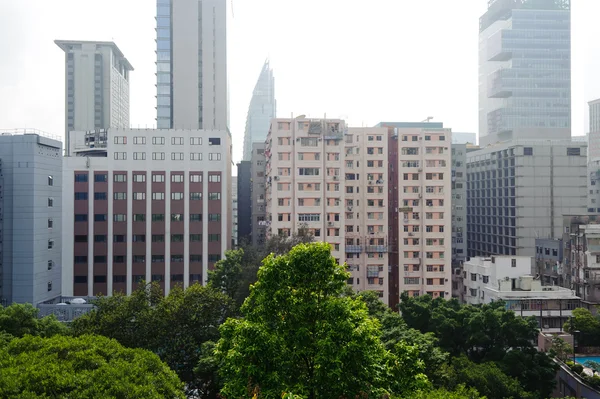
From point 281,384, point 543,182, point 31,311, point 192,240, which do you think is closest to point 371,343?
point 281,384

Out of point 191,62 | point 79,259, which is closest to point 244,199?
point 191,62

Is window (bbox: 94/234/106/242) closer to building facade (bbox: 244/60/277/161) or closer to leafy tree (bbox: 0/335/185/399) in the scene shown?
leafy tree (bbox: 0/335/185/399)

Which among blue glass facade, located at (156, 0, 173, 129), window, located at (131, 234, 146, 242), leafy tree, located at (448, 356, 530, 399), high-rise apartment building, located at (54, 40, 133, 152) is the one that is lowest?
leafy tree, located at (448, 356, 530, 399)

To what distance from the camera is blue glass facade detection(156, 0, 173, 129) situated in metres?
69.0

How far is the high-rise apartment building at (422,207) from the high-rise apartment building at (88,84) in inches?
3660

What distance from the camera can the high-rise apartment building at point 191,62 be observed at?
226 feet

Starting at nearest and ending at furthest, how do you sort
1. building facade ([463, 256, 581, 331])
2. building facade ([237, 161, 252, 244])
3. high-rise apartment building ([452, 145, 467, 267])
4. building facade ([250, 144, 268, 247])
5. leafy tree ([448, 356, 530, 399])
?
leafy tree ([448, 356, 530, 399])
building facade ([463, 256, 581, 331])
building facade ([250, 144, 268, 247])
high-rise apartment building ([452, 145, 467, 267])
building facade ([237, 161, 252, 244])

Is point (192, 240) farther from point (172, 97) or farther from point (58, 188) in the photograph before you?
point (172, 97)

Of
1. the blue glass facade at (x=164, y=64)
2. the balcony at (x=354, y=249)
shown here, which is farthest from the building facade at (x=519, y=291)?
the blue glass facade at (x=164, y=64)

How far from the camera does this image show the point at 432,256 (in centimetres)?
5872

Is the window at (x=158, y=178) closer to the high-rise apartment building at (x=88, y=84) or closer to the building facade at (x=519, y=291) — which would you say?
the building facade at (x=519, y=291)

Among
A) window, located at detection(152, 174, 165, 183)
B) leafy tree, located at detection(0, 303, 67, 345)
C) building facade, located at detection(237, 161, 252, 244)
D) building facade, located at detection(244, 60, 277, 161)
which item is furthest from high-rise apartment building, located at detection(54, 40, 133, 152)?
leafy tree, located at detection(0, 303, 67, 345)

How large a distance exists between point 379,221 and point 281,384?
44.6m

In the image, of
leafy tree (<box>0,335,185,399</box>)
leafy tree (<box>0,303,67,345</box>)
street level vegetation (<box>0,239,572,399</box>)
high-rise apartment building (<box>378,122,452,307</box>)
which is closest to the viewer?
leafy tree (<box>0,335,185,399</box>)
